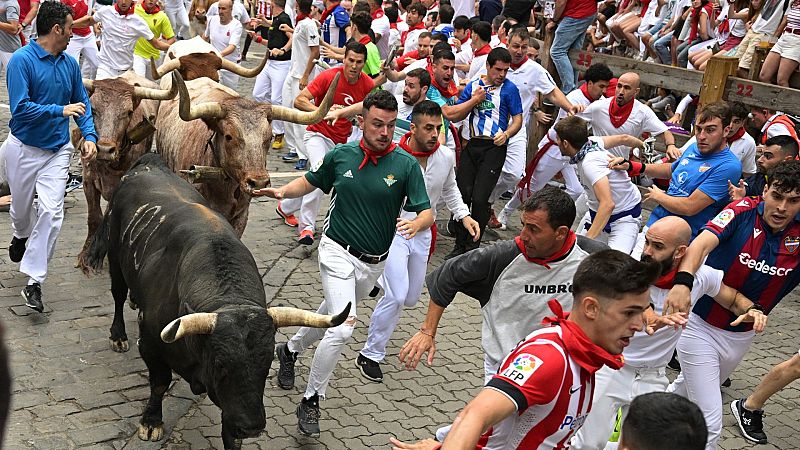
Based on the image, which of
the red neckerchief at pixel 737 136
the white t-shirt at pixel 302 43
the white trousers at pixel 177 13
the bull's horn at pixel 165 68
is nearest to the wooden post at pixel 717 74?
the red neckerchief at pixel 737 136

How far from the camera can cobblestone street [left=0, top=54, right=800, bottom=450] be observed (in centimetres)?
648

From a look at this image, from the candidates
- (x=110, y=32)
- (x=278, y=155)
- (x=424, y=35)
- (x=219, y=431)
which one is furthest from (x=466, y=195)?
(x=110, y=32)

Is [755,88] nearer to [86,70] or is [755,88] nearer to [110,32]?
[110,32]

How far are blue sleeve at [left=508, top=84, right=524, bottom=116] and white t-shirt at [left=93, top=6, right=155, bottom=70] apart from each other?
18.5 ft

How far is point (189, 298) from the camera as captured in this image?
5.92m

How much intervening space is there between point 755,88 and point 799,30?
794mm

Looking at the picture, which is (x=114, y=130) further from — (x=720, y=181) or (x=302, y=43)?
(x=720, y=181)

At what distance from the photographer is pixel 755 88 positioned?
11023mm

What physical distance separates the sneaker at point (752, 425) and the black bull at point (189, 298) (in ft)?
11.3

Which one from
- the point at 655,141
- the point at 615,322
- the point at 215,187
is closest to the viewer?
the point at 615,322

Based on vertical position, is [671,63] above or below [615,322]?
below

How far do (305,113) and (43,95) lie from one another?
7.51 feet

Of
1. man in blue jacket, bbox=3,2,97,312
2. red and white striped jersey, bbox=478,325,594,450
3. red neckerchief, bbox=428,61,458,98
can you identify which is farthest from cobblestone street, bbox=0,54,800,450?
red and white striped jersey, bbox=478,325,594,450

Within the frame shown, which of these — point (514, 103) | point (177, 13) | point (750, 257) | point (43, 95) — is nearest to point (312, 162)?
point (514, 103)
